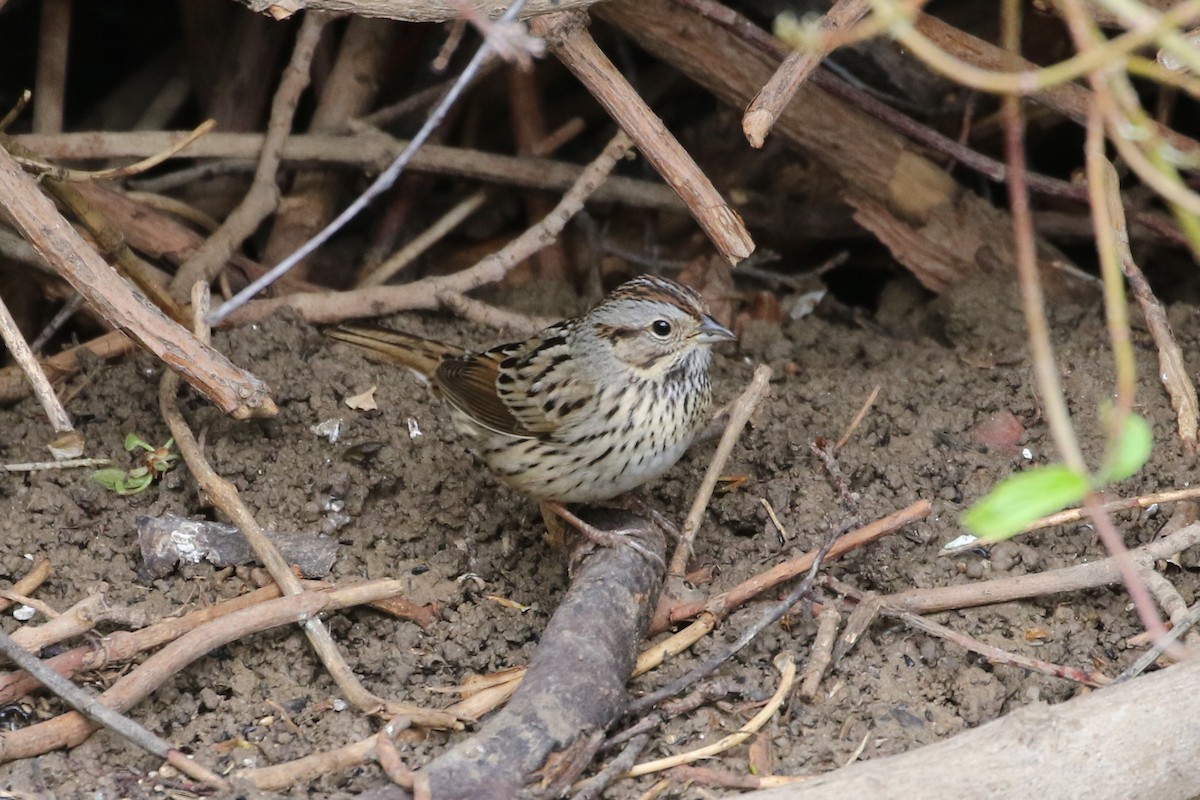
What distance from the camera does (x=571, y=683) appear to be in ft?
10.0

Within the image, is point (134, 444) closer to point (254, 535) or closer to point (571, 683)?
point (254, 535)

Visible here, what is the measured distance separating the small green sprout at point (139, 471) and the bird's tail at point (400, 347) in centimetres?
75

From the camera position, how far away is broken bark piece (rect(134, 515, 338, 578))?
3660 mm

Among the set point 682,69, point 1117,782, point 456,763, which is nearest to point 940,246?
point 682,69

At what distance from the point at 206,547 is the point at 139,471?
0.41 metres

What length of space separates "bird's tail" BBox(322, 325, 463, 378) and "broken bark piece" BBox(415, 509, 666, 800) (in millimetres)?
1016

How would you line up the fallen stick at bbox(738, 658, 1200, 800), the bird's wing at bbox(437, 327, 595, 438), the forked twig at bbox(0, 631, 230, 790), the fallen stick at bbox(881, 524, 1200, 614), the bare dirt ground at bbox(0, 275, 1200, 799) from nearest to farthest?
the fallen stick at bbox(738, 658, 1200, 800), the forked twig at bbox(0, 631, 230, 790), the bare dirt ground at bbox(0, 275, 1200, 799), the fallen stick at bbox(881, 524, 1200, 614), the bird's wing at bbox(437, 327, 595, 438)

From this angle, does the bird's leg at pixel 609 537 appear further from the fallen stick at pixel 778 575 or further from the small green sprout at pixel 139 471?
the small green sprout at pixel 139 471

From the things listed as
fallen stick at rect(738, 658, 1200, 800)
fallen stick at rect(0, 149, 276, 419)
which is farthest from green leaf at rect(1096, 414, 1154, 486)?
fallen stick at rect(0, 149, 276, 419)

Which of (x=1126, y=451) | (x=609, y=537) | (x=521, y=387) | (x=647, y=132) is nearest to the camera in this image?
(x=1126, y=451)

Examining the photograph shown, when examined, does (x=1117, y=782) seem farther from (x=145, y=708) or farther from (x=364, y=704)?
(x=145, y=708)

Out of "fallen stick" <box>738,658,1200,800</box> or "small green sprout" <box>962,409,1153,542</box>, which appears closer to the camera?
"small green sprout" <box>962,409,1153,542</box>

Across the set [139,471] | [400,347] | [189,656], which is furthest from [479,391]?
[189,656]

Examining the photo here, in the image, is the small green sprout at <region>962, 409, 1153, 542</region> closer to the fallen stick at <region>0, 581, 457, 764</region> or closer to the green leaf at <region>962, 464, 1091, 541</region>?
the green leaf at <region>962, 464, 1091, 541</region>
